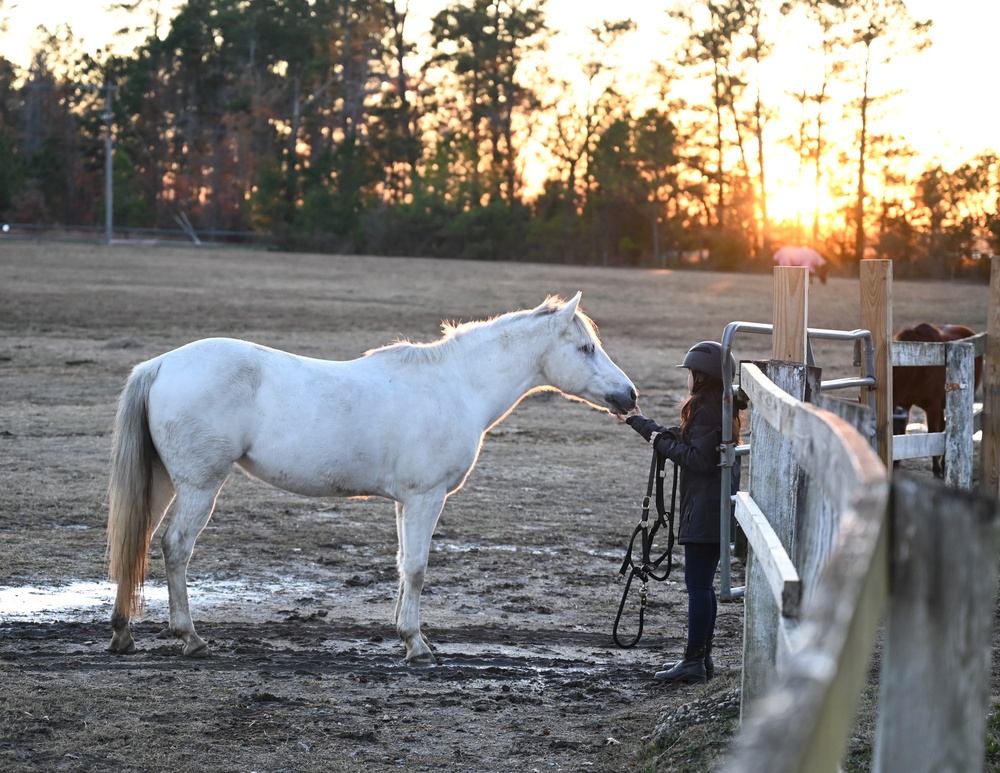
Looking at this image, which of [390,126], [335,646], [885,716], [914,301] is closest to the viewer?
[885,716]

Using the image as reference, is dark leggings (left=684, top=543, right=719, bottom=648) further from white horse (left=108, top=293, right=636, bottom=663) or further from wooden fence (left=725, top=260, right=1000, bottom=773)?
wooden fence (left=725, top=260, right=1000, bottom=773)

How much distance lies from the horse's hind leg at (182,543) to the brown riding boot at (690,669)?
7.14ft

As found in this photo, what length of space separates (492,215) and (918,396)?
147 ft

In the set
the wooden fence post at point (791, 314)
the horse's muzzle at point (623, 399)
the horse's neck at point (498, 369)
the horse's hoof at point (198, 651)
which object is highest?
the wooden fence post at point (791, 314)

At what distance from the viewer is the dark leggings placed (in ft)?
17.2

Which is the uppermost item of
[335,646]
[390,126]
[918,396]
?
[390,126]

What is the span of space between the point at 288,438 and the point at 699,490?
2.01 m

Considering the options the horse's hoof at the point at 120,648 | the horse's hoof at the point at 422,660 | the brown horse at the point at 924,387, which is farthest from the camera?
the brown horse at the point at 924,387

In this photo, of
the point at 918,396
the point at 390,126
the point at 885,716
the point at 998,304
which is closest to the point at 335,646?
the point at 885,716

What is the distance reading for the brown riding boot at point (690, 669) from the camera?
5.20m

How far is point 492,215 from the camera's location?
5406 cm

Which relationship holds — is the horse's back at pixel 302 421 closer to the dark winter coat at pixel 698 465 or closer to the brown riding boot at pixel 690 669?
the dark winter coat at pixel 698 465

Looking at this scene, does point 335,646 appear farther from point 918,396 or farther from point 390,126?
point 390,126

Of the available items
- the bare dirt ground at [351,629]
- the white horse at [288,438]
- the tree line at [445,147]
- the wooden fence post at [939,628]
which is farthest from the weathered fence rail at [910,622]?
the tree line at [445,147]
